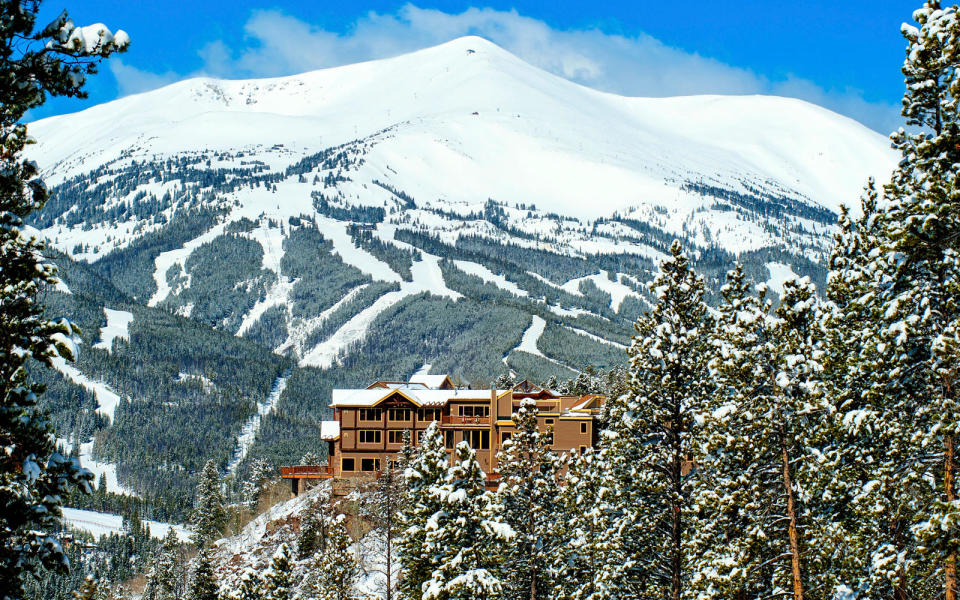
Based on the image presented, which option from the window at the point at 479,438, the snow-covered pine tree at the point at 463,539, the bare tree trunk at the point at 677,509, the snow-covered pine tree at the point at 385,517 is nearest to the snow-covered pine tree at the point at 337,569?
the snow-covered pine tree at the point at 385,517

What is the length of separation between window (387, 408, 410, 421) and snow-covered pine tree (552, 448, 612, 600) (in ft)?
151

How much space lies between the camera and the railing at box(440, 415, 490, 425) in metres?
87.9

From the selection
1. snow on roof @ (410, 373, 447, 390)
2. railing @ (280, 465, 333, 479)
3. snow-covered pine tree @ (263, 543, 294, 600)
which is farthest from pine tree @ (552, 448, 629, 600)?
snow on roof @ (410, 373, 447, 390)

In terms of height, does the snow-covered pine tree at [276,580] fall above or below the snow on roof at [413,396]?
below

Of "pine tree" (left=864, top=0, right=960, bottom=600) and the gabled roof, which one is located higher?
the gabled roof

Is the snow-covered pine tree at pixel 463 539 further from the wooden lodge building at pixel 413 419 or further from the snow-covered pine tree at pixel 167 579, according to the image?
the snow-covered pine tree at pixel 167 579

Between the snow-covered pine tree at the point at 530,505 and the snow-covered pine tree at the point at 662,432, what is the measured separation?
609cm

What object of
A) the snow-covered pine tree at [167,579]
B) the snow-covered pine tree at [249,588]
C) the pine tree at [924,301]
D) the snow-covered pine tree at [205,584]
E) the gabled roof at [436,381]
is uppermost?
the gabled roof at [436,381]

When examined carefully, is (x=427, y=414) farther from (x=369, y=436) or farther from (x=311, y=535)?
(x=311, y=535)

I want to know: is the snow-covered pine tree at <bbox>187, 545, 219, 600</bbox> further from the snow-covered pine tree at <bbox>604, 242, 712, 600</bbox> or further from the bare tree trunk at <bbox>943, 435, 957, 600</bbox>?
the bare tree trunk at <bbox>943, 435, 957, 600</bbox>

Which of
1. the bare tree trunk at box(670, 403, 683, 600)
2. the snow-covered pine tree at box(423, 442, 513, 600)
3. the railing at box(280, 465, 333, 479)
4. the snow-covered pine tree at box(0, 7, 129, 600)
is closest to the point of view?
the snow-covered pine tree at box(0, 7, 129, 600)

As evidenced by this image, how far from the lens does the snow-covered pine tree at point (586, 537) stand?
1363 inches

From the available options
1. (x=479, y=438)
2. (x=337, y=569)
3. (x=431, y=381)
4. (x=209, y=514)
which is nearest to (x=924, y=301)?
(x=337, y=569)

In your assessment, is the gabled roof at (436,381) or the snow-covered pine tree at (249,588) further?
the gabled roof at (436,381)
